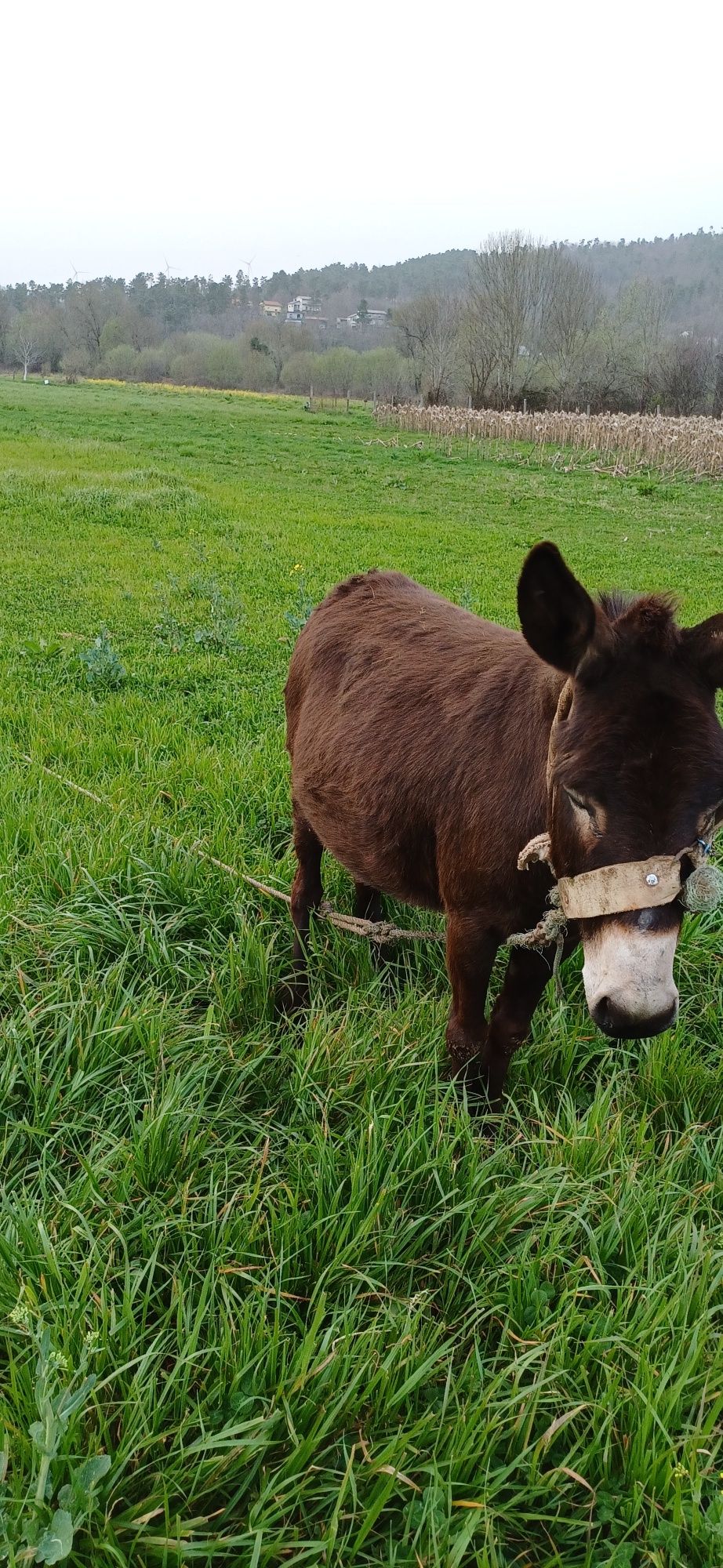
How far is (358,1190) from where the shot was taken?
7.03 feet

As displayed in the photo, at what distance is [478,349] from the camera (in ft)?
198

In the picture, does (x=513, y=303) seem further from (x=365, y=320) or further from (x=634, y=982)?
(x=365, y=320)

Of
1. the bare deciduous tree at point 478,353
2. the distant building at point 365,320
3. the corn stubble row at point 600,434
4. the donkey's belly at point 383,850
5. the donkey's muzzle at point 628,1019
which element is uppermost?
the distant building at point 365,320

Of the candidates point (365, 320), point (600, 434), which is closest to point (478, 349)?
point (600, 434)

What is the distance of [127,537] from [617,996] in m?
11.6

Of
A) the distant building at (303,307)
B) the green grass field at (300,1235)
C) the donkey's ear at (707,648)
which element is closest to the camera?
the green grass field at (300,1235)

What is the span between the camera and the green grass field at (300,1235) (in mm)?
1581

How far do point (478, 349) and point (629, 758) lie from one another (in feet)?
219

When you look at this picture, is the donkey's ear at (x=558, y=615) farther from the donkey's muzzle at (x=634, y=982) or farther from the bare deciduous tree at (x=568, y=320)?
the bare deciduous tree at (x=568, y=320)

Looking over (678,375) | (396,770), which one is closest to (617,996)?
(396,770)

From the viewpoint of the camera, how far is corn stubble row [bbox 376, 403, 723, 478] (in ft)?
90.7

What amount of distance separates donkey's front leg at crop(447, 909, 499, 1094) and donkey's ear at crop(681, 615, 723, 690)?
0.95 metres

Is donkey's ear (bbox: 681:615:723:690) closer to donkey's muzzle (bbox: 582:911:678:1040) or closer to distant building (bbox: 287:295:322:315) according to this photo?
donkey's muzzle (bbox: 582:911:678:1040)

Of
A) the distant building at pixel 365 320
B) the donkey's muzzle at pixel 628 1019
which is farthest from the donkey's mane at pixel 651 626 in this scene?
the distant building at pixel 365 320
